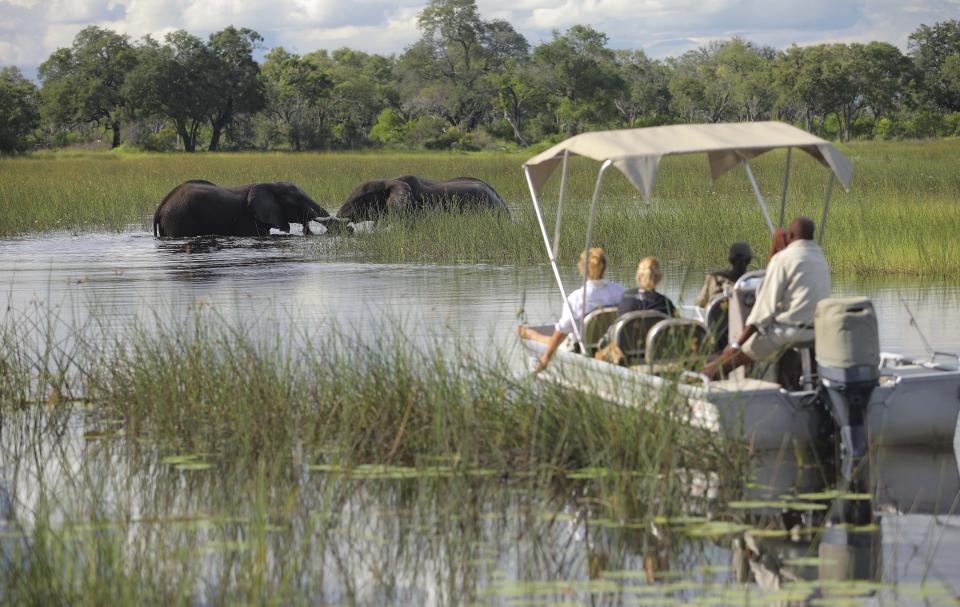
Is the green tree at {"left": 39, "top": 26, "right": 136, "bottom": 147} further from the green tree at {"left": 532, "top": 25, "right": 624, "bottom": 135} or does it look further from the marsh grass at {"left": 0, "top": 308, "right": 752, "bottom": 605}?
the marsh grass at {"left": 0, "top": 308, "right": 752, "bottom": 605}

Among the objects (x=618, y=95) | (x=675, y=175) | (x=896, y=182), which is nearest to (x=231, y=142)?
(x=618, y=95)

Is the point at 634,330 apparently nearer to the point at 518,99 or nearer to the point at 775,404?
the point at 775,404

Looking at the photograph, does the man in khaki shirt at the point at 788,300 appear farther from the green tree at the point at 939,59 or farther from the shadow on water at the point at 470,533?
the green tree at the point at 939,59

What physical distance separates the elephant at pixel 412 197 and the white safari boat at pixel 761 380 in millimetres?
15324

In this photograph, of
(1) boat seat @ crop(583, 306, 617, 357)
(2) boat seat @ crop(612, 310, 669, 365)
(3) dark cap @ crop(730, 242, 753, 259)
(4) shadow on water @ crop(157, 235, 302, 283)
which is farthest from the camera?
(4) shadow on water @ crop(157, 235, 302, 283)

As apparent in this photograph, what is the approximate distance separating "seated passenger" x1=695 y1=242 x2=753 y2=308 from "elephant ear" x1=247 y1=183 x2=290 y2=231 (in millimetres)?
17932

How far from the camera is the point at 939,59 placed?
408 feet

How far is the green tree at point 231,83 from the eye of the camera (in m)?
97.2

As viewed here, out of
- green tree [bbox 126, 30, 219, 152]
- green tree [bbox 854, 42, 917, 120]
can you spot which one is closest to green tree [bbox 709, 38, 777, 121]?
green tree [bbox 854, 42, 917, 120]

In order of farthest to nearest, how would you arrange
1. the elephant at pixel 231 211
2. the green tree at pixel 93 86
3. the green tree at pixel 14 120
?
the green tree at pixel 93 86 → the green tree at pixel 14 120 → the elephant at pixel 231 211

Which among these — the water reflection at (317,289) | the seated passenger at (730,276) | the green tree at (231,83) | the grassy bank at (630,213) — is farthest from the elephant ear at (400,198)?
the green tree at (231,83)

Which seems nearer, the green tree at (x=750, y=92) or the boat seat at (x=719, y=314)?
the boat seat at (x=719, y=314)

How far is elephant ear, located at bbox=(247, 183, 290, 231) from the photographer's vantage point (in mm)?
27547

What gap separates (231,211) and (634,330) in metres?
19.5
